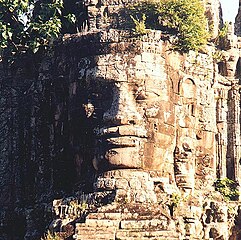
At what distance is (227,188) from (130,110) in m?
4.28

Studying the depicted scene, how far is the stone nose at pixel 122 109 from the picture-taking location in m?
32.2

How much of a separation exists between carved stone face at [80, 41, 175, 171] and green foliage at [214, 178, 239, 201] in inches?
88.7

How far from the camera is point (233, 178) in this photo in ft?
115

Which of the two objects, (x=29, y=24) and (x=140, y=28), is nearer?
(x=140, y=28)

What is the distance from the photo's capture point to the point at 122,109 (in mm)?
32250

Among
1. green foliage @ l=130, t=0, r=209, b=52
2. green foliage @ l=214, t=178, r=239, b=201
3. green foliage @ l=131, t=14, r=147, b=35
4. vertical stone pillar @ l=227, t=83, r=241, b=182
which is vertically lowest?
green foliage @ l=214, t=178, r=239, b=201

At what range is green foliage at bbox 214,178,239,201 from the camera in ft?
113

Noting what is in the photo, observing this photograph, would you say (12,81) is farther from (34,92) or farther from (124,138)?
(124,138)

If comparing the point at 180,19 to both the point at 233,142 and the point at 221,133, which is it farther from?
the point at 233,142

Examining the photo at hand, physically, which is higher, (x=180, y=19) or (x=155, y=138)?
(x=180, y=19)

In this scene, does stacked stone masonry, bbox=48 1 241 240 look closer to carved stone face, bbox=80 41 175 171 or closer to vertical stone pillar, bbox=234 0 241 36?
carved stone face, bbox=80 41 175 171

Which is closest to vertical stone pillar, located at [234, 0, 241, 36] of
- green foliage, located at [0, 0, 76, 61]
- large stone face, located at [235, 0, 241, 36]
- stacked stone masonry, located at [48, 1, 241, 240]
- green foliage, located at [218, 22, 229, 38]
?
large stone face, located at [235, 0, 241, 36]

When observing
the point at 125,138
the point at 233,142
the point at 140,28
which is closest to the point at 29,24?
the point at 140,28

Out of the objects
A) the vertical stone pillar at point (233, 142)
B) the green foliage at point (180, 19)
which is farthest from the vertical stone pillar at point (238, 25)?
the green foliage at point (180, 19)
